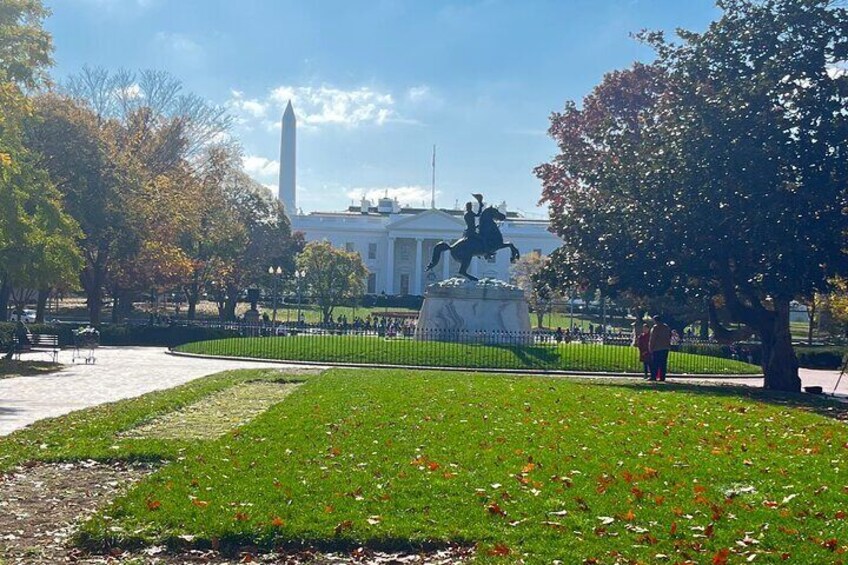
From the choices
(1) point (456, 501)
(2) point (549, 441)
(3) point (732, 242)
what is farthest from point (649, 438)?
(3) point (732, 242)

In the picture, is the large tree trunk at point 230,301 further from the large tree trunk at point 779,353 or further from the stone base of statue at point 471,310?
the large tree trunk at point 779,353

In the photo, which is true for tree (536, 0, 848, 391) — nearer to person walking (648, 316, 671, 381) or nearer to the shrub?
person walking (648, 316, 671, 381)

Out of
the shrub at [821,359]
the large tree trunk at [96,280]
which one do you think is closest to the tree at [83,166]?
the large tree trunk at [96,280]

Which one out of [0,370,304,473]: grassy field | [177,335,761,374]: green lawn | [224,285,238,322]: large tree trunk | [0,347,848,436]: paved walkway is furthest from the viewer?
[224,285,238,322]: large tree trunk

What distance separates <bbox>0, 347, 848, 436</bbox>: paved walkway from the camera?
15.3 meters

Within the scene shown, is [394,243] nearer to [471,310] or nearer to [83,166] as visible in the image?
[83,166]

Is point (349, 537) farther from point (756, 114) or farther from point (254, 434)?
point (756, 114)

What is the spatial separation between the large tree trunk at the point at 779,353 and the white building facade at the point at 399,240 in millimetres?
85906

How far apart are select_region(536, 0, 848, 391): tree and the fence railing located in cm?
558

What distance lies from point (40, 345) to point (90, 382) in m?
10.1

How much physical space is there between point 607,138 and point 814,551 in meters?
18.9

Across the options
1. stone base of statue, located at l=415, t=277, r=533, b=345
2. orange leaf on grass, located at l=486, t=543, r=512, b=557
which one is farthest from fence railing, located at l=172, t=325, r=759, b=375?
orange leaf on grass, located at l=486, t=543, r=512, b=557

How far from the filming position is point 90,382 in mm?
21062

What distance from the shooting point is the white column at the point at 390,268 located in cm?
11062
